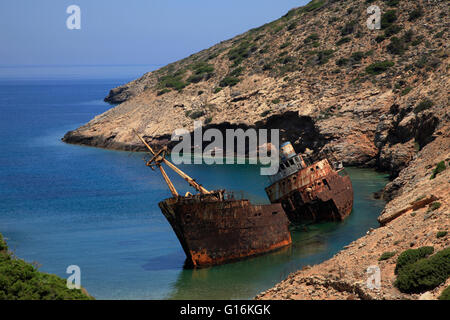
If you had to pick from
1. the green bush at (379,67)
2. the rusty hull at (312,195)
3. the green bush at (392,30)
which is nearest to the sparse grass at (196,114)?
the green bush at (379,67)

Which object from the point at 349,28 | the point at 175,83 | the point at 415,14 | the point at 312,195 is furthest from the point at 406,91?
the point at 175,83

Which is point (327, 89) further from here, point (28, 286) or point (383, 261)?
point (28, 286)

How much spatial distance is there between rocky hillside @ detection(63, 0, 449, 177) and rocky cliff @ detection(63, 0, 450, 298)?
5.3 inches

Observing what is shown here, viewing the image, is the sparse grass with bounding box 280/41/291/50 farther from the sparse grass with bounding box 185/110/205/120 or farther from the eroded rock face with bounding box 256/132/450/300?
the eroded rock face with bounding box 256/132/450/300

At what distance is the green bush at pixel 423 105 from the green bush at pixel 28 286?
131 feet

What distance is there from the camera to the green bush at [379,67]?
243ft

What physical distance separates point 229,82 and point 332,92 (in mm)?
17465

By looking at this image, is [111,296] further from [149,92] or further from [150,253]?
[149,92]

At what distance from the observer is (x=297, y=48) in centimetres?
8619

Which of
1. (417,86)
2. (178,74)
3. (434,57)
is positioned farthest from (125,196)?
(178,74)

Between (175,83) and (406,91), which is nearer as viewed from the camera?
(406,91)

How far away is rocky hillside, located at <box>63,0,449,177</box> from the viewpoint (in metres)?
61.4

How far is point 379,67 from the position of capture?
7444 centimetres
